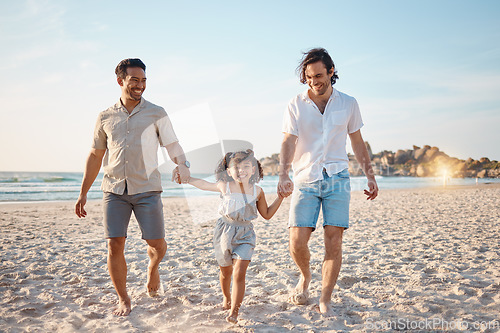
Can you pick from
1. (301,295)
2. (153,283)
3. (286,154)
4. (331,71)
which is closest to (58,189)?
(153,283)

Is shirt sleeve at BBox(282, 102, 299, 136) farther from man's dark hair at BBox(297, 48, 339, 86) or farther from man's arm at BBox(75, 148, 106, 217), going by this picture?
man's arm at BBox(75, 148, 106, 217)

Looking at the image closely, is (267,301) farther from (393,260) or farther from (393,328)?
(393,260)

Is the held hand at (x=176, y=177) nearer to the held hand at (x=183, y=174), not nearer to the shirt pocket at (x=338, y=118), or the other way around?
the held hand at (x=183, y=174)

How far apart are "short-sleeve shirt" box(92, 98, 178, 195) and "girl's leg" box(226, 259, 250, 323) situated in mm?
1007

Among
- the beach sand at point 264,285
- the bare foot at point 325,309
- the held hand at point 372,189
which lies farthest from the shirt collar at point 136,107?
the bare foot at point 325,309

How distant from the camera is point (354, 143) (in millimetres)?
3475

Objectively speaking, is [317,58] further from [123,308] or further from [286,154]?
[123,308]

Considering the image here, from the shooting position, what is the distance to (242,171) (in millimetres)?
3135

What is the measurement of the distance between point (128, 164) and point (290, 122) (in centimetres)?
147

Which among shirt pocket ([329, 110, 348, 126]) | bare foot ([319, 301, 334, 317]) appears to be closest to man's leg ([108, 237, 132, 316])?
bare foot ([319, 301, 334, 317])

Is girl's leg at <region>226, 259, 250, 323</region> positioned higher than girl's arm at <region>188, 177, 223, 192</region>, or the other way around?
girl's arm at <region>188, 177, 223, 192</region>

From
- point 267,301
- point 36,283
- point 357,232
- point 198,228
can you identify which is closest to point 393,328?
point 267,301

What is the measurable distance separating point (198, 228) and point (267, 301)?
16.7ft

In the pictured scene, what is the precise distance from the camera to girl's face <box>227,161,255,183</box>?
313 cm
